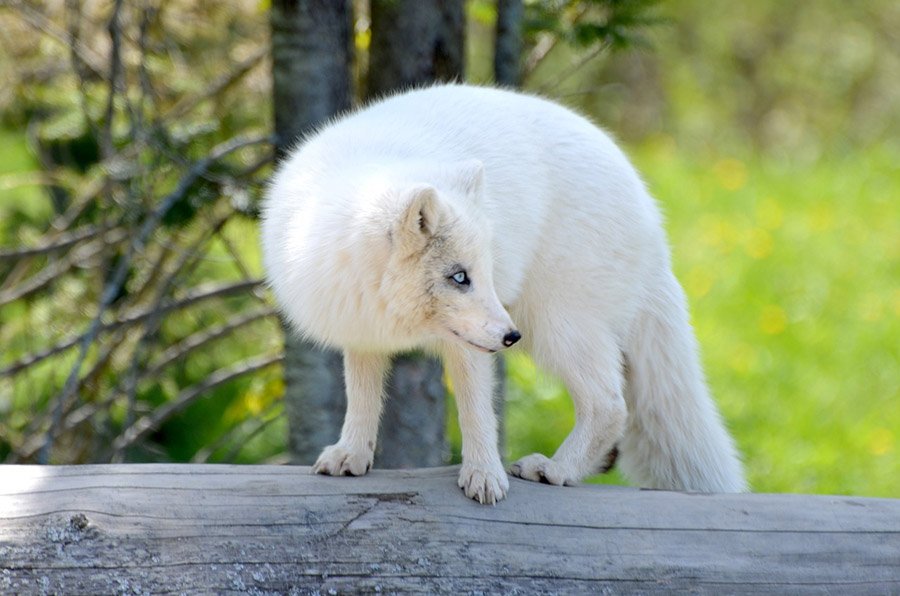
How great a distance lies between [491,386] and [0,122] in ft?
13.1

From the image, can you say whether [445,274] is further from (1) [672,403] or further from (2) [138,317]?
(2) [138,317]

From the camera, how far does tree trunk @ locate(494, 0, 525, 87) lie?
398 cm

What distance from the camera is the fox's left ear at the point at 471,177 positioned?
2.90 m

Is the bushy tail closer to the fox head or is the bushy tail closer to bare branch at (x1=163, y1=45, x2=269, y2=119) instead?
the fox head

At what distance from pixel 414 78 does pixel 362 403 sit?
150cm

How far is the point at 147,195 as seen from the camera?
4.00 m

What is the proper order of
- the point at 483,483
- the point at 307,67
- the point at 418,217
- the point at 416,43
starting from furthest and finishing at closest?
the point at 416,43, the point at 307,67, the point at 483,483, the point at 418,217

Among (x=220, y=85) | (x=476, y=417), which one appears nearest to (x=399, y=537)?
(x=476, y=417)

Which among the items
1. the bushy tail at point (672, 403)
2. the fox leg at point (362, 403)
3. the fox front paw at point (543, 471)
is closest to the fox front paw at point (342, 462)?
the fox leg at point (362, 403)

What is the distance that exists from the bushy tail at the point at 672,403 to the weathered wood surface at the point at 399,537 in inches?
18.2

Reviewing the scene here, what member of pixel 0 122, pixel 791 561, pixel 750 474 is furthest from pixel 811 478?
pixel 0 122

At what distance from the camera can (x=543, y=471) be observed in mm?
3229

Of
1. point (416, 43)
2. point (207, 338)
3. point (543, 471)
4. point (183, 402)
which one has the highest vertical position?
point (416, 43)

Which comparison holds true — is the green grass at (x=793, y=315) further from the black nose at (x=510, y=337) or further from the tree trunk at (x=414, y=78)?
the black nose at (x=510, y=337)
